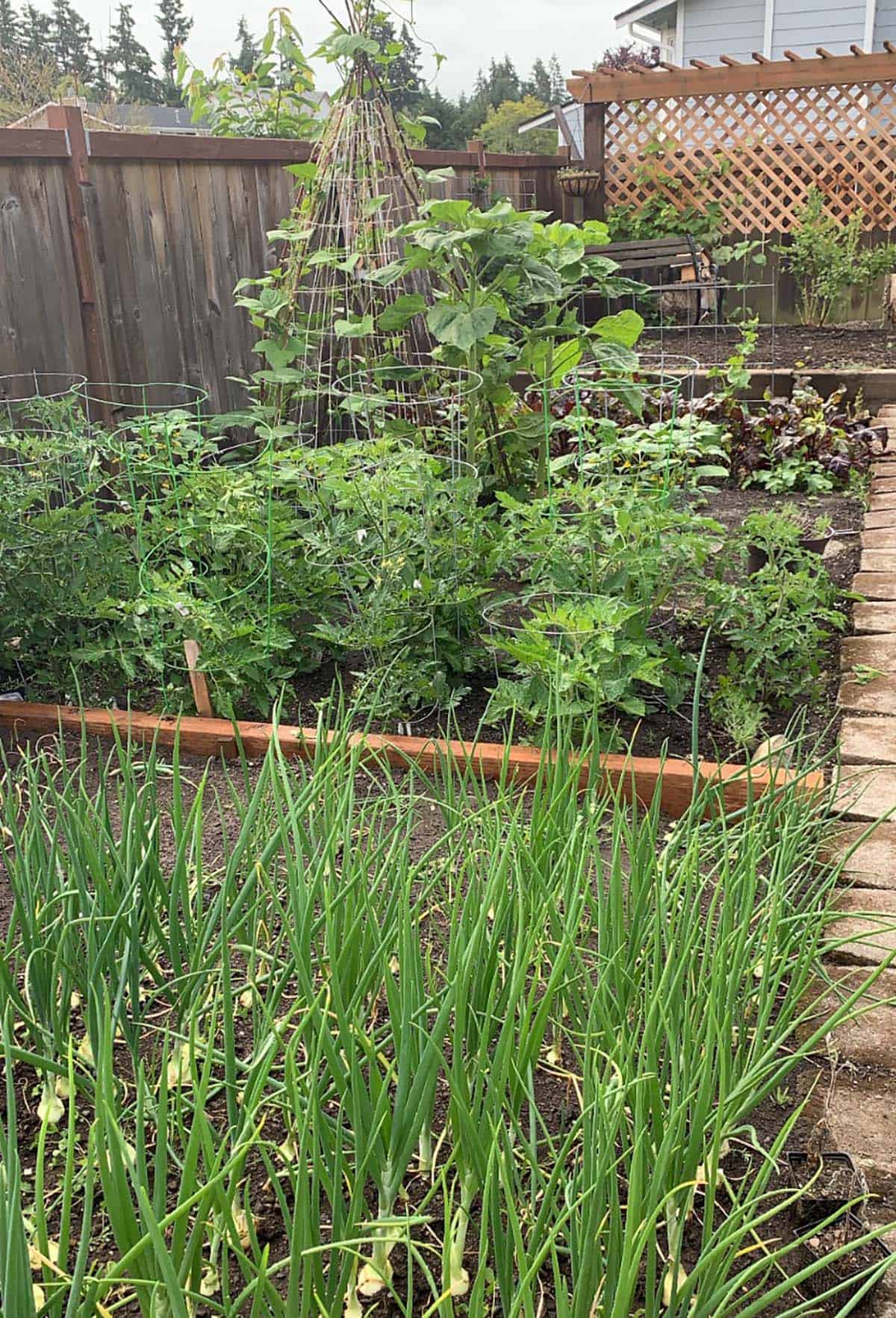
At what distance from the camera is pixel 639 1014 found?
4.60 feet

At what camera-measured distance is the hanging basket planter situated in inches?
360

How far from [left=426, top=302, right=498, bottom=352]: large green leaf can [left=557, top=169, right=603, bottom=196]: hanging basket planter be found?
20.8ft

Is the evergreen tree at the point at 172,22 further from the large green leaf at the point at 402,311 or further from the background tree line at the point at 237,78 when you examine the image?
the large green leaf at the point at 402,311

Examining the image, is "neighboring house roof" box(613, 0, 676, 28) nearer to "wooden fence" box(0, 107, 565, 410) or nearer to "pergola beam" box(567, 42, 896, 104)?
"pergola beam" box(567, 42, 896, 104)

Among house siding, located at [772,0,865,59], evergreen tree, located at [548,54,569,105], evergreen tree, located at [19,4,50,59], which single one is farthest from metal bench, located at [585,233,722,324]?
evergreen tree, located at [548,54,569,105]

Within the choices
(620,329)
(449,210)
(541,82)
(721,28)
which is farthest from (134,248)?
(541,82)

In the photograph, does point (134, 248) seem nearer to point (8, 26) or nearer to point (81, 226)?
point (81, 226)

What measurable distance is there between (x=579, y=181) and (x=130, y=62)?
26.7 m

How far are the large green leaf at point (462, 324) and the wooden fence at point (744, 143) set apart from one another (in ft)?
21.9

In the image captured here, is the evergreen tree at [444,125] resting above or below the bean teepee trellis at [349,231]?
above

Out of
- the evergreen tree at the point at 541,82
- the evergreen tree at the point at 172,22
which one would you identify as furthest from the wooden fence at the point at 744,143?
the evergreen tree at the point at 541,82

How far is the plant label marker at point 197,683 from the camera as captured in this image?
272 centimetres

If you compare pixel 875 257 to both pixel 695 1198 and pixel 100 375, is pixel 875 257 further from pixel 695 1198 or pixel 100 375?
pixel 695 1198

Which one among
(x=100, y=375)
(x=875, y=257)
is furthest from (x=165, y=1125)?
(x=875, y=257)
